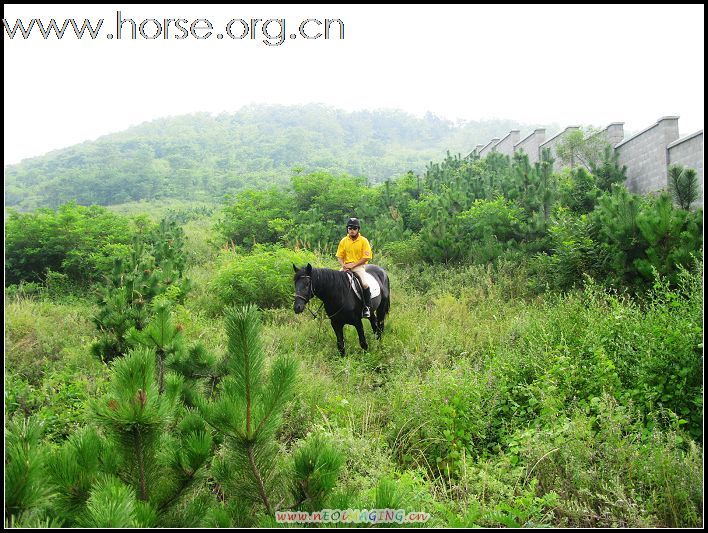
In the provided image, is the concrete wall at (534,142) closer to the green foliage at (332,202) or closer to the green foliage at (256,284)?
the green foliage at (332,202)

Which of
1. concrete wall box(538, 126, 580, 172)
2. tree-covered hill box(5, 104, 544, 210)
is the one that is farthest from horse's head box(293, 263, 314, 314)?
tree-covered hill box(5, 104, 544, 210)

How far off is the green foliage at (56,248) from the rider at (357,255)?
772cm

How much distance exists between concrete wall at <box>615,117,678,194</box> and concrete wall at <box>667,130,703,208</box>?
1.01ft

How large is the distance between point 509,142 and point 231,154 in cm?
3479

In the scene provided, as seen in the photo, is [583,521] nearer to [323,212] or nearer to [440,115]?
[323,212]

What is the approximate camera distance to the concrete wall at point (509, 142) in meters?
23.6

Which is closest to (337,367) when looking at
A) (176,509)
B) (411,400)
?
(411,400)

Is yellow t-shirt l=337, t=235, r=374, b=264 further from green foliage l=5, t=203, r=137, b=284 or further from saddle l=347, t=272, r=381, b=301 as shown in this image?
green foliage l=5, t=203, r=137, b=284

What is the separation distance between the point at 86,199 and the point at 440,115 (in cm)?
6501

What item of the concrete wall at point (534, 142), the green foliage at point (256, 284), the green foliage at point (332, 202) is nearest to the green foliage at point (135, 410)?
the green foliage at point (256, 284)

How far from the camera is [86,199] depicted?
3781 cm

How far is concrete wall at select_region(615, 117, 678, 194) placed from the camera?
12516mm

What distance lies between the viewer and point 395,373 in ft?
20.2

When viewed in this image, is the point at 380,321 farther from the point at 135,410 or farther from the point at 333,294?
the point at 135,410
